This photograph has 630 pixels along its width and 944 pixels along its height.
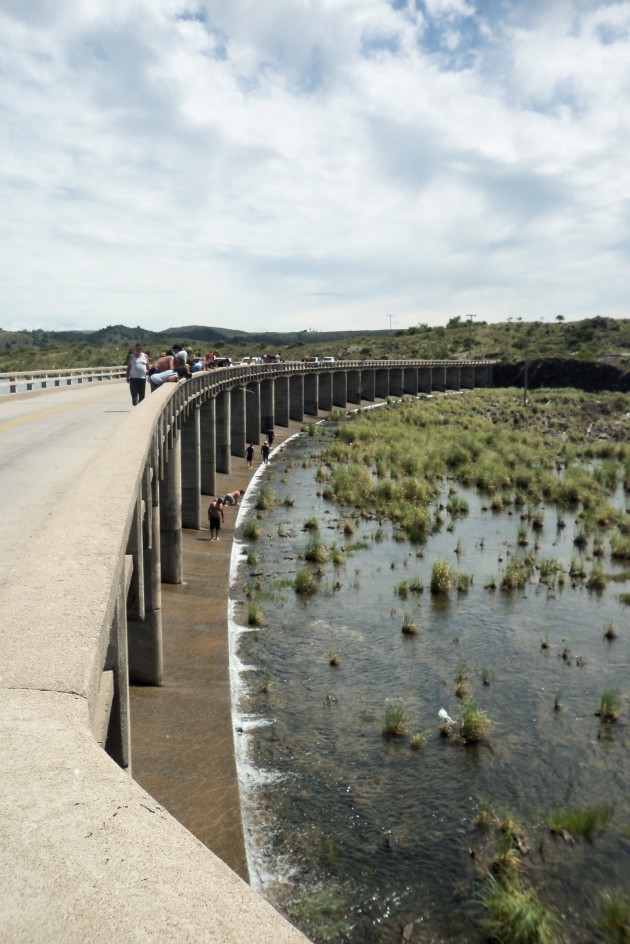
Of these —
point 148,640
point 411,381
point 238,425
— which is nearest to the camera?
point 148,640

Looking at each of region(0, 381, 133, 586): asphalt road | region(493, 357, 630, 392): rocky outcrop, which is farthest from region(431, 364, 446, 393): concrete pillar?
region(0, 381, 133, 586): asphalt road

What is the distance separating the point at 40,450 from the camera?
53.1 ft

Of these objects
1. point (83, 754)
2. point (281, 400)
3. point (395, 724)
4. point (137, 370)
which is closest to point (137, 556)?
point (395, 724)

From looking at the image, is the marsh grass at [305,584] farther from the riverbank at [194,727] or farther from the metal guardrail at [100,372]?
the metal guardrail at [100,372]

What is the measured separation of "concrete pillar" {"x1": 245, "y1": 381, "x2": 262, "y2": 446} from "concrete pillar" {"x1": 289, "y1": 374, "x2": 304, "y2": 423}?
48.6 ft

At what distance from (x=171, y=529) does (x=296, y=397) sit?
165ft

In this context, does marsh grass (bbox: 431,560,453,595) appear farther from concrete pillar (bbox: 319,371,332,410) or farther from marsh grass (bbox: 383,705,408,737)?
concrete pillar (bbox: 319,371,332,410)

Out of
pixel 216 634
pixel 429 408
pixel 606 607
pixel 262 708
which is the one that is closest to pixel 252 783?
pixel 262 708

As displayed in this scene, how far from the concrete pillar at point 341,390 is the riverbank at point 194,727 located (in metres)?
66.7

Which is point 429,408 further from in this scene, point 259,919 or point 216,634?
point 259,919

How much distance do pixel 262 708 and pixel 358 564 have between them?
11.2 m

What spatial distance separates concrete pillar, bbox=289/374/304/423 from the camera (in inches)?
2879

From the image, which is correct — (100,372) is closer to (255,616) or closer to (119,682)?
(255,616)

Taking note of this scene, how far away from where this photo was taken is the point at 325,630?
Result: 20656 millimetres
